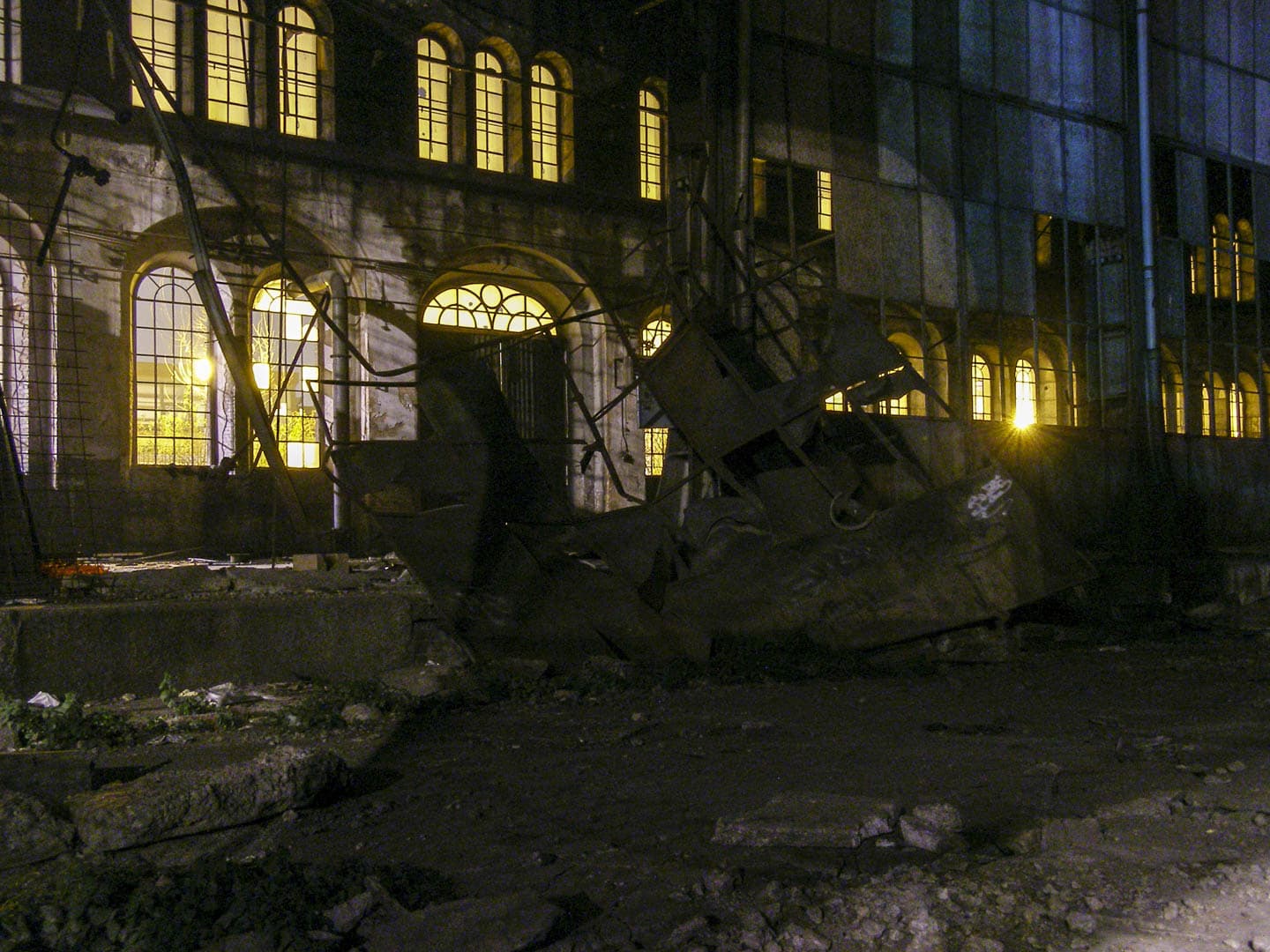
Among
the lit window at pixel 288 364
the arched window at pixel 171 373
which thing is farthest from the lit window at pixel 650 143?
the arched window at pixel 171 373

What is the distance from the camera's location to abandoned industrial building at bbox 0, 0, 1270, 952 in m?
3.87

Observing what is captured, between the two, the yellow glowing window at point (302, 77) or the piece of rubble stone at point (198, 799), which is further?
the yellow glowing window at point (302, 77)

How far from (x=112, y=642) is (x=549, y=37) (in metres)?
11.1

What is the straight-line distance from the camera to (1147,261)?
1331 cm

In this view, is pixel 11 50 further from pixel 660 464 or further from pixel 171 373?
pixel 660 464

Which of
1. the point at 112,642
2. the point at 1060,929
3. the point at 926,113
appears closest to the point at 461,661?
the point at 112,642

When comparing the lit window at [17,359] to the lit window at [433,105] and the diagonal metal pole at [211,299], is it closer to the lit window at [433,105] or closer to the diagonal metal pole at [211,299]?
the diagonal metal pole at [211,299]

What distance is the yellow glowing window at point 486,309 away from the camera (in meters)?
15.0

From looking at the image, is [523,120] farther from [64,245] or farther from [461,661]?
[461,661]

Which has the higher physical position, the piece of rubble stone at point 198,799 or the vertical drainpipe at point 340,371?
the vertical drainpipe at point 340,371

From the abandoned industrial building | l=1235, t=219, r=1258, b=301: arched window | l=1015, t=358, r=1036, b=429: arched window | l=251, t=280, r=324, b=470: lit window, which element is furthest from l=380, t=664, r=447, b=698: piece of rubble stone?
l=1235, t=219, r=1258, b=301: arched window

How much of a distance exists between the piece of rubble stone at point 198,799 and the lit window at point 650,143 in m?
12.6

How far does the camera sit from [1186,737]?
5.51m

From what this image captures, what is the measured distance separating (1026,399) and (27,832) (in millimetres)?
11494
